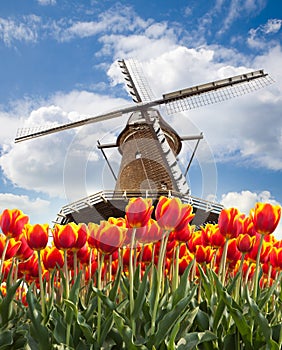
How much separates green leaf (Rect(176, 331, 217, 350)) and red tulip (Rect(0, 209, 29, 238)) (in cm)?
113

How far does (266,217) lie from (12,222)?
55.8 inches

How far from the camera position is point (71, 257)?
303 cm

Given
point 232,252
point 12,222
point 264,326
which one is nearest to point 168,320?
point 264,326

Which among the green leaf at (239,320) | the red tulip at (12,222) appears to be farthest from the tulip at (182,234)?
the red tulip at (12,222)

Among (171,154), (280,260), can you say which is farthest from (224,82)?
(280,260)

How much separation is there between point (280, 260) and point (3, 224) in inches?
68.8

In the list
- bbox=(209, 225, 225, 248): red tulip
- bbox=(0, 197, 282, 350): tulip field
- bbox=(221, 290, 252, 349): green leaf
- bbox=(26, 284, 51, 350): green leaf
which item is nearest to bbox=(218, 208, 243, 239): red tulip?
bbox=(0, 197, 282, 350): tulip field

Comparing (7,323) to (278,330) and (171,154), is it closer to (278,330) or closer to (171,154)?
(278,330)

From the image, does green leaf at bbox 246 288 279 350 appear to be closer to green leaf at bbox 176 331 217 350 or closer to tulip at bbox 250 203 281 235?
green leaf at bbox 176 331 217 350

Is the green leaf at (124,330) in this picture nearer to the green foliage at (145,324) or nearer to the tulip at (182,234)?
the green foliage at (145,324)

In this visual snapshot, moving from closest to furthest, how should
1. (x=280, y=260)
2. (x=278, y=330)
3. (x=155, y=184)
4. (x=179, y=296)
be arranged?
(x=179, y=296)
(x=278, y=330)
(x=280, y=260)
(x=155, y=184)

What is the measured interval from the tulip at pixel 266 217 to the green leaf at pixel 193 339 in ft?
2.15

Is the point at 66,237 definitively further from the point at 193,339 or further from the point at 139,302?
the point at 193,339

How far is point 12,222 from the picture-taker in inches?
105
